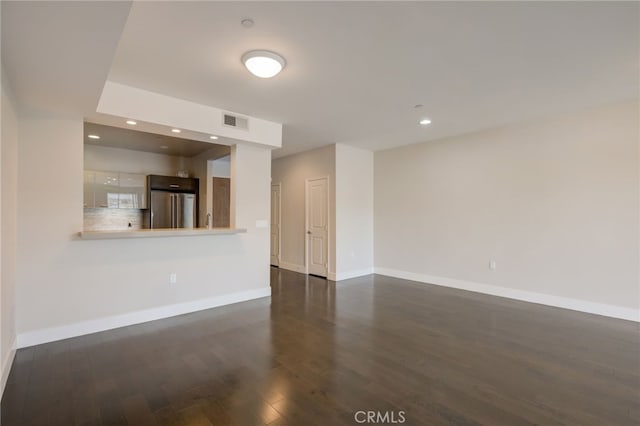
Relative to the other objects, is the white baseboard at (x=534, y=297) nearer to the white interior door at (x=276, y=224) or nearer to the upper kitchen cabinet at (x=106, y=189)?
the white interior door at (x=276, y=224)

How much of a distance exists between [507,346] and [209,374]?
2.81m

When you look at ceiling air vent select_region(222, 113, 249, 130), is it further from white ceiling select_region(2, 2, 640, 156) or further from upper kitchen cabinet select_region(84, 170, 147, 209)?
upper kitchen cabinet select_region(84, 170, 147, 209)

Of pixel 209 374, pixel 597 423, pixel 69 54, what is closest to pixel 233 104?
pixel 69 54

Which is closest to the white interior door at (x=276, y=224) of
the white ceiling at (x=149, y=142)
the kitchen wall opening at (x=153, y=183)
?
the kitchen wall opening at (x=153, y=183)

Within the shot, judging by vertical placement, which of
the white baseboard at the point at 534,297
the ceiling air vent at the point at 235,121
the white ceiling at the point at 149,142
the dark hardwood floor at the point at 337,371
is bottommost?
the dark hardwood floor at the point at 337,371

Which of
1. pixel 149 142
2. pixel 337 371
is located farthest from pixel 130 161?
pixel 337 371

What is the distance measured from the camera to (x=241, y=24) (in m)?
2.23

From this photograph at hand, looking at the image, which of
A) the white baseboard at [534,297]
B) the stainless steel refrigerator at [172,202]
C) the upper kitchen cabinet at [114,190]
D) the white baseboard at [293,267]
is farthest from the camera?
the white baseboard at [293,267]

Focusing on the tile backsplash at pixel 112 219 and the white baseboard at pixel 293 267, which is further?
the white baseboard at pixel 293 267

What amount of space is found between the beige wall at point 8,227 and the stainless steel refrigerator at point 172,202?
3.28 m

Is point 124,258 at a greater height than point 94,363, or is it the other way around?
point 124,258

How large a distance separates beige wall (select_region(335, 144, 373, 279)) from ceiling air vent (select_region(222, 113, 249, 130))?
2199 millimetres

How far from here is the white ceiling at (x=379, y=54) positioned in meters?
2.08

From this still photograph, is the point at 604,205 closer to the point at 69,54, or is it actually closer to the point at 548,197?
the point at 548,197
